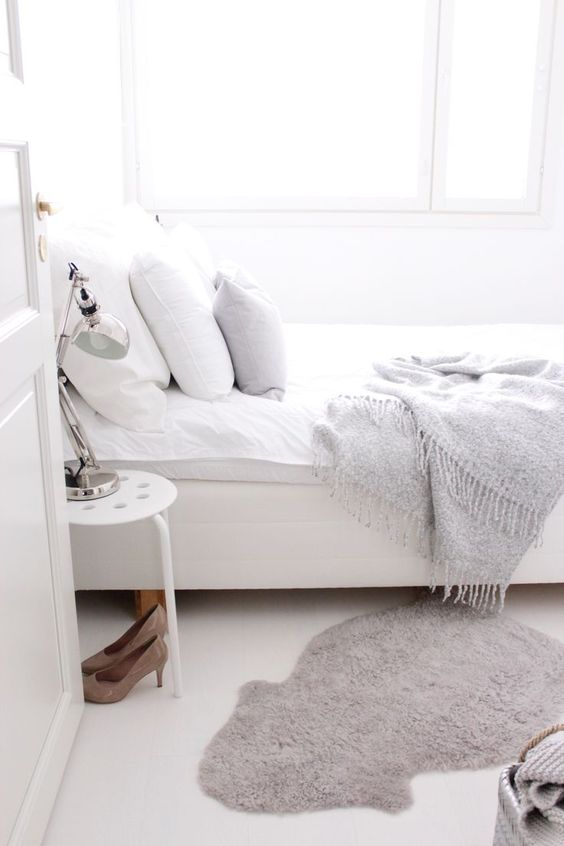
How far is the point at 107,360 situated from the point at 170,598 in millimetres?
595

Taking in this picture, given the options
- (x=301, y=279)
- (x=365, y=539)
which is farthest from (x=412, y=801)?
(x=301, y=279)

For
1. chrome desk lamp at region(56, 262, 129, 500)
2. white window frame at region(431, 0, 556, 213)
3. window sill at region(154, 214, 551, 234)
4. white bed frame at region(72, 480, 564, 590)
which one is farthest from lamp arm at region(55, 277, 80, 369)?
white window frame at region(431, 0, 556, 213)

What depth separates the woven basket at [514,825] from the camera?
3.94ft

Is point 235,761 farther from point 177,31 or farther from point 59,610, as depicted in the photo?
point 177,31

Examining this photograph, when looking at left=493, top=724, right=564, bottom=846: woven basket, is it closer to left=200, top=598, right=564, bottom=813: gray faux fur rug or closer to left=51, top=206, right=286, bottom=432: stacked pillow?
left=200, top=598, right=564, bottom=813: gray faux fur rug

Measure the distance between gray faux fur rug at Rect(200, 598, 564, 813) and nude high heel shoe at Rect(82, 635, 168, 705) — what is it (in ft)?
0.69

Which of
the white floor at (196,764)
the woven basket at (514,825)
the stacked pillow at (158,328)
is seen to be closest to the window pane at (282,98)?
the stacked pillow at (158,328)

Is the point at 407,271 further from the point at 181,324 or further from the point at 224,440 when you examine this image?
the point at 224,440

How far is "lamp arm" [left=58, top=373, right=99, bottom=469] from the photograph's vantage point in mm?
1938

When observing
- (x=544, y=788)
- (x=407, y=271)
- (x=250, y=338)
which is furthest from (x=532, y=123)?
(x=544, y=788)

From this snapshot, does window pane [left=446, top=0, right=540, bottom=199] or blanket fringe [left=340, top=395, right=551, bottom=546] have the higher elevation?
window pane [left=446, top=0, right=540, bottom=199]

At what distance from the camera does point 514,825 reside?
126cm

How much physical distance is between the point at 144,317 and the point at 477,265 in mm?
2534

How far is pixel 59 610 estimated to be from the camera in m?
1.71
